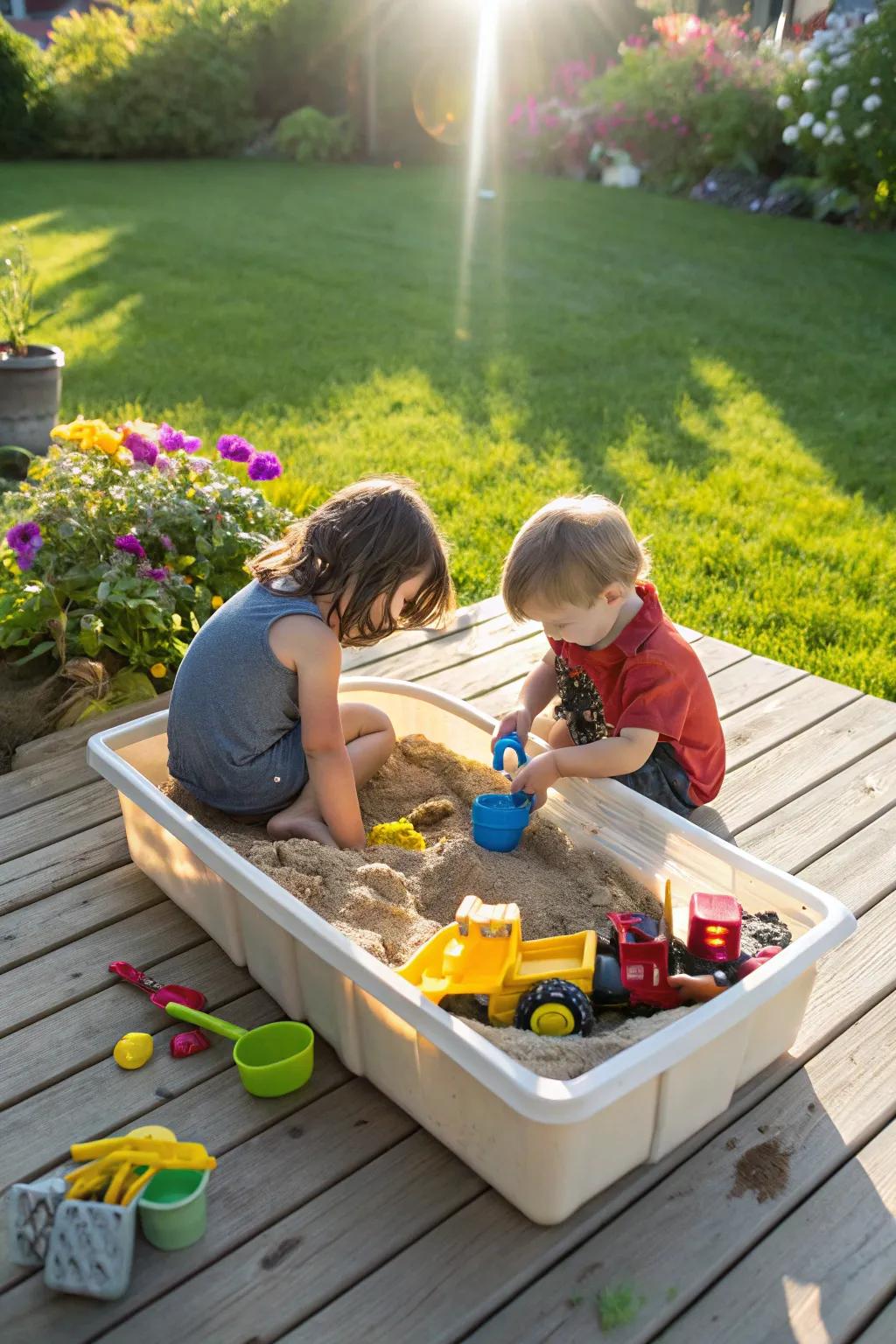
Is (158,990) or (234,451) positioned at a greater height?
(234,451)

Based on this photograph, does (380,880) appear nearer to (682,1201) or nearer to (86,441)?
(682,1201)

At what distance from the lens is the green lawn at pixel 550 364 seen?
394 centimetres

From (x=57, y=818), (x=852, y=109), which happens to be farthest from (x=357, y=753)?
(x=852, y=109)

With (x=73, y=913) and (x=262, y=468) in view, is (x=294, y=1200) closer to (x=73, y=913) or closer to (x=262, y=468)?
(x=73, y=913)

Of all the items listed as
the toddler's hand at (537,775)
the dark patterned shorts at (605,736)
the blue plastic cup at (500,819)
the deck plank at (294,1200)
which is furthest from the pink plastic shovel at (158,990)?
the dark patterned shorts at (605,736)

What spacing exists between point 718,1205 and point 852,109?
8363mm

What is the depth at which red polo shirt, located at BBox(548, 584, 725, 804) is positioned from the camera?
227 centimetres

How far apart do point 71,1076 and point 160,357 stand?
182 inches

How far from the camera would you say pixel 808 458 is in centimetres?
473

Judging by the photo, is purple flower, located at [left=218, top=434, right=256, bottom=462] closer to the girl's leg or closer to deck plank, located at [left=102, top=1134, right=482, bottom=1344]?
the girl's leg

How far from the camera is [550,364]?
19.3 ft

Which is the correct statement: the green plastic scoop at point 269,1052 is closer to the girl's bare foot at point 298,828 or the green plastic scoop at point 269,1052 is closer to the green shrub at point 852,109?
the girl's bare foot at point 298,828

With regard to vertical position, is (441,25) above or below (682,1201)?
above

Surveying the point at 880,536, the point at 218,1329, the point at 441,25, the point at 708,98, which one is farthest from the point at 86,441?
the point at 441,25
